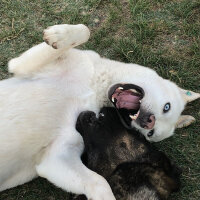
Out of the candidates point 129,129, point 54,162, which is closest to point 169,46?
point 129,129

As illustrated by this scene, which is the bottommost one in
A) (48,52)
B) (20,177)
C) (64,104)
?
(20,177)

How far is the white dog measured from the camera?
359 centimetres

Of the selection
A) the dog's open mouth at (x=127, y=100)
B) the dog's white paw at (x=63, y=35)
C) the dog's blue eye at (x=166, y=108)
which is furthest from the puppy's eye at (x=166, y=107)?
the dog's white paw at (x=63, y=35)

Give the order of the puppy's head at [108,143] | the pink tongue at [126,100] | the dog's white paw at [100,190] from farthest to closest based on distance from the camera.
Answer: the pink tongue at [126,100]
the puppy's head at [108,143]
the dog's white paw at [100,190]

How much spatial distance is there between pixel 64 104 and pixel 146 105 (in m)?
0.88

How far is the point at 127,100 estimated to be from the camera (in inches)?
146

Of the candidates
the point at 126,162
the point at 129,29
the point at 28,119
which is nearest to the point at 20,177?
the point at 28,119

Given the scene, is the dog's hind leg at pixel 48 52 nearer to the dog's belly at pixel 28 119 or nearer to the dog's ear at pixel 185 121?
the dog's belly at pixel 28 119

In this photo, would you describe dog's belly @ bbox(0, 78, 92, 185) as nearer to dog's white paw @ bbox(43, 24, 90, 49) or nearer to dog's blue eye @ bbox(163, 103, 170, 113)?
dog's white paw @ bbox(43, 24, 90, 49)

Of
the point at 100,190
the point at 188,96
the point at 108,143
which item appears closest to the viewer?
the point at 100,190

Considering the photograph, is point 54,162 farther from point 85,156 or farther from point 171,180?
point 171,180

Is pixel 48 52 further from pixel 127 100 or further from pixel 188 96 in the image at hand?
pixel 188 96

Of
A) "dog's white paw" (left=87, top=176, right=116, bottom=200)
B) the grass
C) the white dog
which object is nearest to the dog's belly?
the white dog

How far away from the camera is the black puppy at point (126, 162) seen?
10.8 feet
